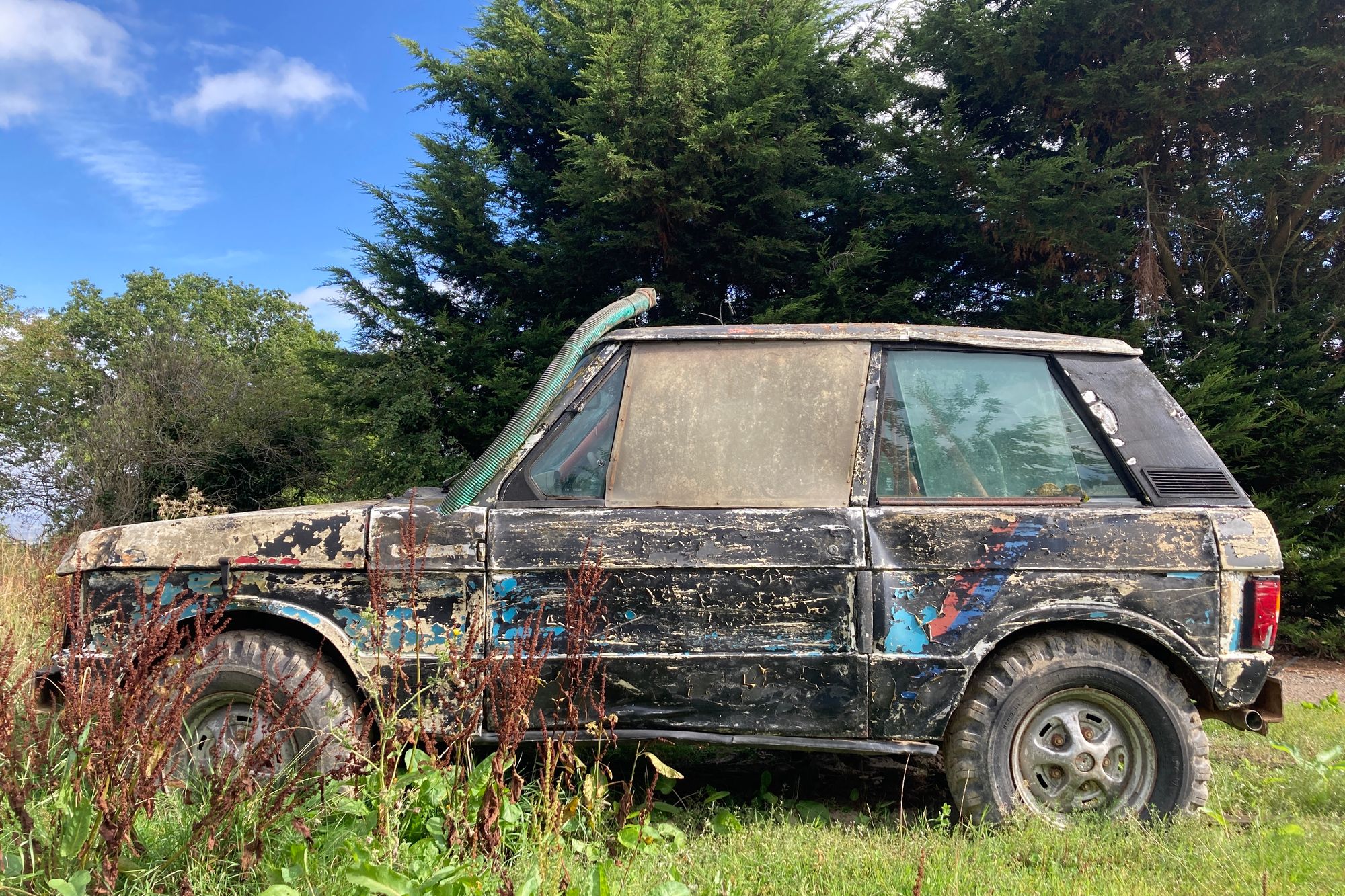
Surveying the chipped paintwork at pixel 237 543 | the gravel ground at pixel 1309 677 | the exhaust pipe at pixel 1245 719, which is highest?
the chipped paintwork at pixel 237 543

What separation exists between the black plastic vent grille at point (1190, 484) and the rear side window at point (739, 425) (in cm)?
125

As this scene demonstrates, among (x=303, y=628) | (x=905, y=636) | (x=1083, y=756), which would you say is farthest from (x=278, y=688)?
(x=1083, y=756)

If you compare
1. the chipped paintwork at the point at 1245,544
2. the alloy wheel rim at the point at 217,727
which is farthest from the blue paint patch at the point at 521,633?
the chipped paintwork at the point at 1245,544

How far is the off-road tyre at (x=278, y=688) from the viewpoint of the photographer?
2910 mm

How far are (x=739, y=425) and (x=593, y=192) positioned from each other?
5.94 meters

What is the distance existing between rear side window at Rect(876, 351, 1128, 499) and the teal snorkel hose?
134cm

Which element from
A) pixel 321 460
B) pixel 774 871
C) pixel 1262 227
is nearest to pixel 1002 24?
pixel 1262 227

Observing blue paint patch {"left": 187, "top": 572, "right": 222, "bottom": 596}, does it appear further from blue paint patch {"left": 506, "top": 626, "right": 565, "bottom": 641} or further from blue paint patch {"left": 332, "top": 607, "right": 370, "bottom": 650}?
blue paint patch {"left": 506, "top": 626, "right": 565, "bottom": 641}

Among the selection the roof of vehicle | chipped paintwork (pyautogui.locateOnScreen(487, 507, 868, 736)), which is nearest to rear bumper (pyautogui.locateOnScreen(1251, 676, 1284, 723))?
→ the roof of vehicle

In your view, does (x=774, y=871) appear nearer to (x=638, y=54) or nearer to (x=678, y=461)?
(x=678, y=461)

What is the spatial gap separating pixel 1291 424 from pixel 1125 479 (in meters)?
6.15

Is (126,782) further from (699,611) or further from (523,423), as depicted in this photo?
(699,611)

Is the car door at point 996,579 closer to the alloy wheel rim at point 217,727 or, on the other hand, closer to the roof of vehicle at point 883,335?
the roof of vehicle at point 883,335

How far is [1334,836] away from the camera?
292cm
